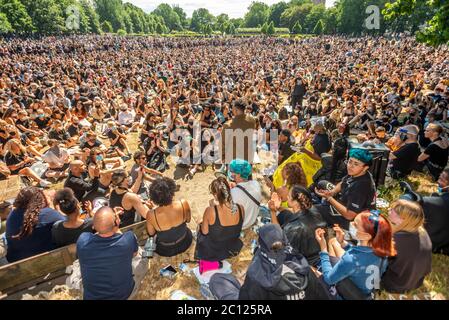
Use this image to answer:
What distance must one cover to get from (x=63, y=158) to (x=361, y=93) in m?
14.2

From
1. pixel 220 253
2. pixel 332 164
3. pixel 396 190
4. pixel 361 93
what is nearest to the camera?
pixel 220 253

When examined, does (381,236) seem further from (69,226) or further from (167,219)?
(69,226)

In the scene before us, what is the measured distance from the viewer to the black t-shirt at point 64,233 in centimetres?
395

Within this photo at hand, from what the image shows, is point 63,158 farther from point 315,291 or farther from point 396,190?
point 396,190

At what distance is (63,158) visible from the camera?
773cm

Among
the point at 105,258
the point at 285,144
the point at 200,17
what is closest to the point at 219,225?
the point at 105,258

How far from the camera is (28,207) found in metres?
3.90

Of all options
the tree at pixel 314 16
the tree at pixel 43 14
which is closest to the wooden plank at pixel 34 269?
the tree at pixel 43 14

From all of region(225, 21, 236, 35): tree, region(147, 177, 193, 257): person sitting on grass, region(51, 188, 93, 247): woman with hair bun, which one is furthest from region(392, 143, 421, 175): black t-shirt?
region(225, 21, 236, 35): tree

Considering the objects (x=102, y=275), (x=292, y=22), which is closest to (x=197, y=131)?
(x=102, y=275)

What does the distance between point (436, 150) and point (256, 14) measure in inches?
5780

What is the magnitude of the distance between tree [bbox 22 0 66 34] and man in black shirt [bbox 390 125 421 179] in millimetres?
72697

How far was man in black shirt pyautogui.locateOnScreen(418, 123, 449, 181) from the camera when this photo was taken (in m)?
6.27

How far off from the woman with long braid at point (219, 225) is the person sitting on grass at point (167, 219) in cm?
34
